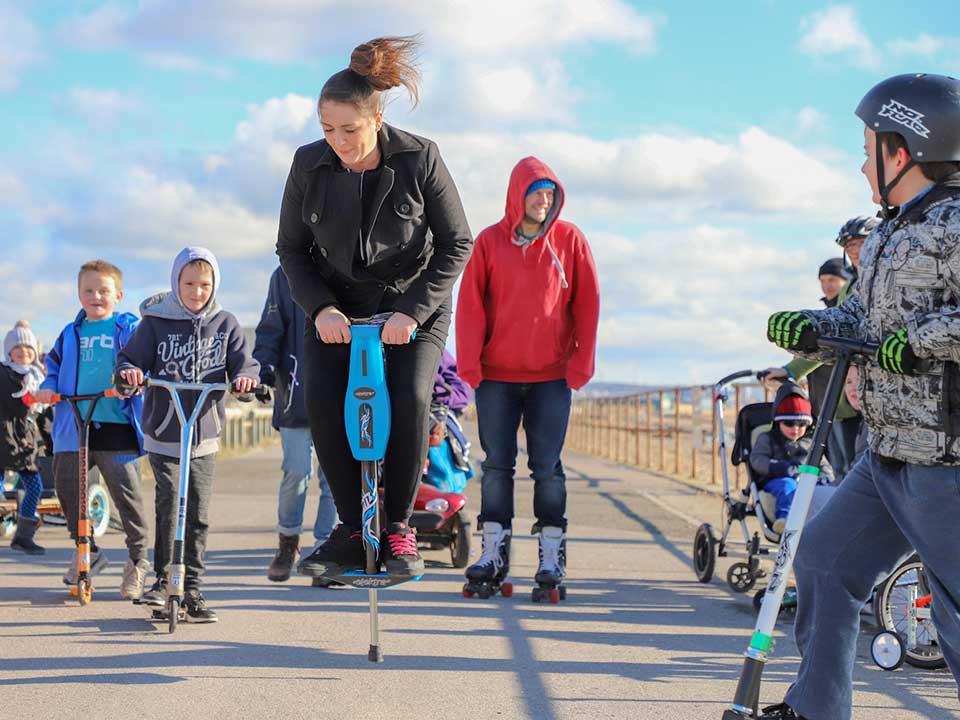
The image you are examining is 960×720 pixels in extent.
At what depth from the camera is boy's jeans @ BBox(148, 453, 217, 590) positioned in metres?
6.91

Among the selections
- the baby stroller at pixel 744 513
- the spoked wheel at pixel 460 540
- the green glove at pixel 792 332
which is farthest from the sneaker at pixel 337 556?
the spoked wheel at pixel 460 540

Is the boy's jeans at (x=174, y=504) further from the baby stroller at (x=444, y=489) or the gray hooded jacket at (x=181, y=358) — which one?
the baby stroller at (x=444, y=489)

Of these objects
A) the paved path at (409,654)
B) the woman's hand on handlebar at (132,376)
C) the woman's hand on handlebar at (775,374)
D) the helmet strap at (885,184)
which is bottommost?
the paved path at (409,654)

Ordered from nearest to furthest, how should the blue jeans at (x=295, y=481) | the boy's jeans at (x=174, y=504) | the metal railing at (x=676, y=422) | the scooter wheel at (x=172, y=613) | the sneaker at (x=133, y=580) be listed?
1. the scooter wheel at (x=172, y=613)
2. the boy's jeans at (x=174, y=504)
3. the sneaker at (x=133, y=580)
4. the blue jeans at (x=295, y=481)
5. the metal railing at (x=676, y=422)

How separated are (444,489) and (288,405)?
151 centimetres

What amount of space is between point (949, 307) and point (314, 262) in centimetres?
282

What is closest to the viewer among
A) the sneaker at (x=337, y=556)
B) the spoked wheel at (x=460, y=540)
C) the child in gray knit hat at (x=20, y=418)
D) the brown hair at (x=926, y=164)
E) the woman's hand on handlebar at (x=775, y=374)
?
the brown hair at (x=926, y=164)

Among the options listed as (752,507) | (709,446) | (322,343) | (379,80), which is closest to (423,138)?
(379,80)

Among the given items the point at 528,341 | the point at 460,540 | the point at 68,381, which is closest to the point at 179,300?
the point at 68,381

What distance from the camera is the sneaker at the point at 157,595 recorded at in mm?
6914

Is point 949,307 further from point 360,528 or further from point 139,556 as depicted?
point 139,556

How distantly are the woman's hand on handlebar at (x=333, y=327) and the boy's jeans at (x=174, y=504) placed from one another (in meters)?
2.12

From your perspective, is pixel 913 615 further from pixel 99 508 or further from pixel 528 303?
pixel 99 508

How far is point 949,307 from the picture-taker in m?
3.63
